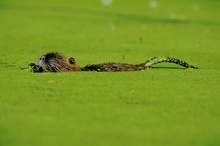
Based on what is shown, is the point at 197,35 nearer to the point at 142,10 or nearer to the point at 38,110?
the point at 142,10

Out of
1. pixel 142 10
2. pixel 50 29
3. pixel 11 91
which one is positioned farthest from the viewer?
pixel 142 10

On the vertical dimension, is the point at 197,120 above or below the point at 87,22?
below

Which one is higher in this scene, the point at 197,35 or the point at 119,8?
the point at 119,8

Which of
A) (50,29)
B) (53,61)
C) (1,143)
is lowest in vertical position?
(1,143)

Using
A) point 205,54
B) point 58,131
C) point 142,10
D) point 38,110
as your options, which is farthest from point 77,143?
point 142,10

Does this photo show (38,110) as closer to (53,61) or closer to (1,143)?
(1,143)

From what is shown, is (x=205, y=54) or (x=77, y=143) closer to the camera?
(x=77, y=143)

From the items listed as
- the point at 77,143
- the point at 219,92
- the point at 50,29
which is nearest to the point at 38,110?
the point at 77,143

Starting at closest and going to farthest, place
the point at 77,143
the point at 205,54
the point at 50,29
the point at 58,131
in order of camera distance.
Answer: the point at 77,143, the point at 58,131, the point at 205,54, the point at 50,29

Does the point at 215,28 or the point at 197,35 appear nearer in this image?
the point at 197,35
